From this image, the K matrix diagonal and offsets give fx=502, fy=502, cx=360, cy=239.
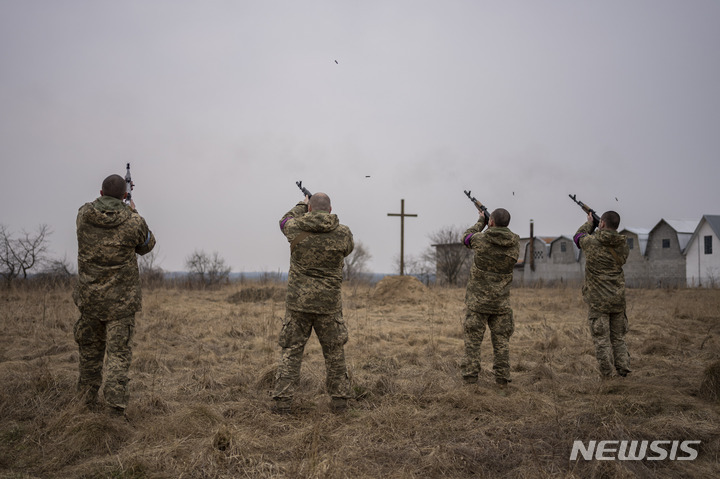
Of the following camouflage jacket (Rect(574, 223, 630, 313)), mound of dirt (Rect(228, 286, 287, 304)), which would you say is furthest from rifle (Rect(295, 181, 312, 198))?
mound of dirt (Rect(228, 286, 287, 304))

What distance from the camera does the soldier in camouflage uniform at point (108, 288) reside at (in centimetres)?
465

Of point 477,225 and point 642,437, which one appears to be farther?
point 477,225

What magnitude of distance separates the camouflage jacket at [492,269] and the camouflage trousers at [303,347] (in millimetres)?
1888

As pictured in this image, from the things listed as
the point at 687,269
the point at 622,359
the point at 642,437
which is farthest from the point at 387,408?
the point at 687,269

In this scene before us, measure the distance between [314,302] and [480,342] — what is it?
2276 mm

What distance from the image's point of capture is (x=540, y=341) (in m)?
9.28

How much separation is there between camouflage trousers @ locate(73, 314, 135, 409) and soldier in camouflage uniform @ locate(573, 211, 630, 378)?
551 centimetres

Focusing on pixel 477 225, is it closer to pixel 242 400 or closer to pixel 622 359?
pixel 622 359

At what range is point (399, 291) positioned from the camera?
16.6 metres

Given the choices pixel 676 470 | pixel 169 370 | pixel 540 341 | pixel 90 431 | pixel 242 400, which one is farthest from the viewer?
pixel 540 341

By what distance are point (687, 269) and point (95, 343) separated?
3975 cm

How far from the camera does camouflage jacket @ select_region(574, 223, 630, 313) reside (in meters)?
6.56

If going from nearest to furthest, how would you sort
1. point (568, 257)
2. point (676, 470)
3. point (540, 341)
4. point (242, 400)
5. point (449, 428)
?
point (676, 470), point (449, 428), point (242, 400), point (540, 341), point (568, 257)

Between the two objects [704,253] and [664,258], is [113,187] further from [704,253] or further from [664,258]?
[664,258]
